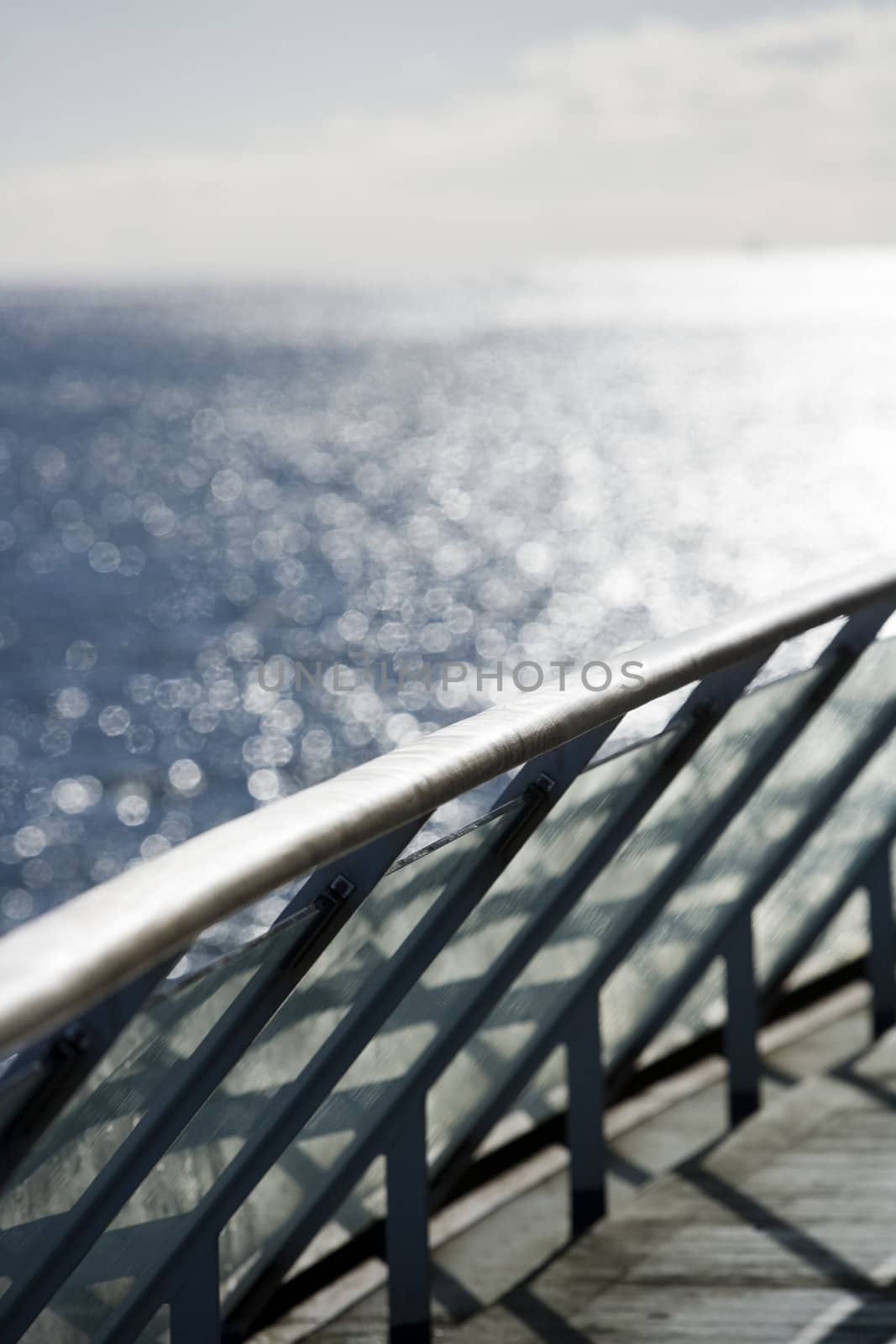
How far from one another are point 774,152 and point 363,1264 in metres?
192

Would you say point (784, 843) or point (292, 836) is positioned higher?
point (784, 843)

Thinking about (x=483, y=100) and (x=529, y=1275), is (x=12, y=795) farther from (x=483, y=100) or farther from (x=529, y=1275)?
(x=483, y=100)

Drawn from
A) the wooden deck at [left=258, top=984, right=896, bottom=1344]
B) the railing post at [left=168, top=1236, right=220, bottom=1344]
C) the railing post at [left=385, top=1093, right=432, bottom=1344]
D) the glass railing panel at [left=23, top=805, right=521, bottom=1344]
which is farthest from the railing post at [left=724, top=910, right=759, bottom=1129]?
the railing post at [left=168, top=1236, right=220, bottom=1344]

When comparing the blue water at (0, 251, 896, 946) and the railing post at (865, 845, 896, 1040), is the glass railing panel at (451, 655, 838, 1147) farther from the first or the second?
the blue water at (0, 251, 896, 946)

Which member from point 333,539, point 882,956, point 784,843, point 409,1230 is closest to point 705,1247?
point 409,1230

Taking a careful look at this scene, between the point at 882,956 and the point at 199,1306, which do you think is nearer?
the point at 199,1306

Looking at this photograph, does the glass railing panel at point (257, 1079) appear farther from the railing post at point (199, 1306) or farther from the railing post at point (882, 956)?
the railing post at point (882, 956)

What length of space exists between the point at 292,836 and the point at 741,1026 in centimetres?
209

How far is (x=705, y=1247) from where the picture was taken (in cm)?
297

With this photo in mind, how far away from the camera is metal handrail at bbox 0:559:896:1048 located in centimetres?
130

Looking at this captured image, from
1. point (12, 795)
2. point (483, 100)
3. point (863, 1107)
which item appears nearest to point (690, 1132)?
point (863, 1107)

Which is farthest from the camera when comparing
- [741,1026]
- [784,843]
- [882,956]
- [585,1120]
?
[882,956]

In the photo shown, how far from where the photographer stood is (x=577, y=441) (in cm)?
8269

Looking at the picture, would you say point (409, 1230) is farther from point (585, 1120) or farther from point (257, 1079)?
point (257, 1079)
